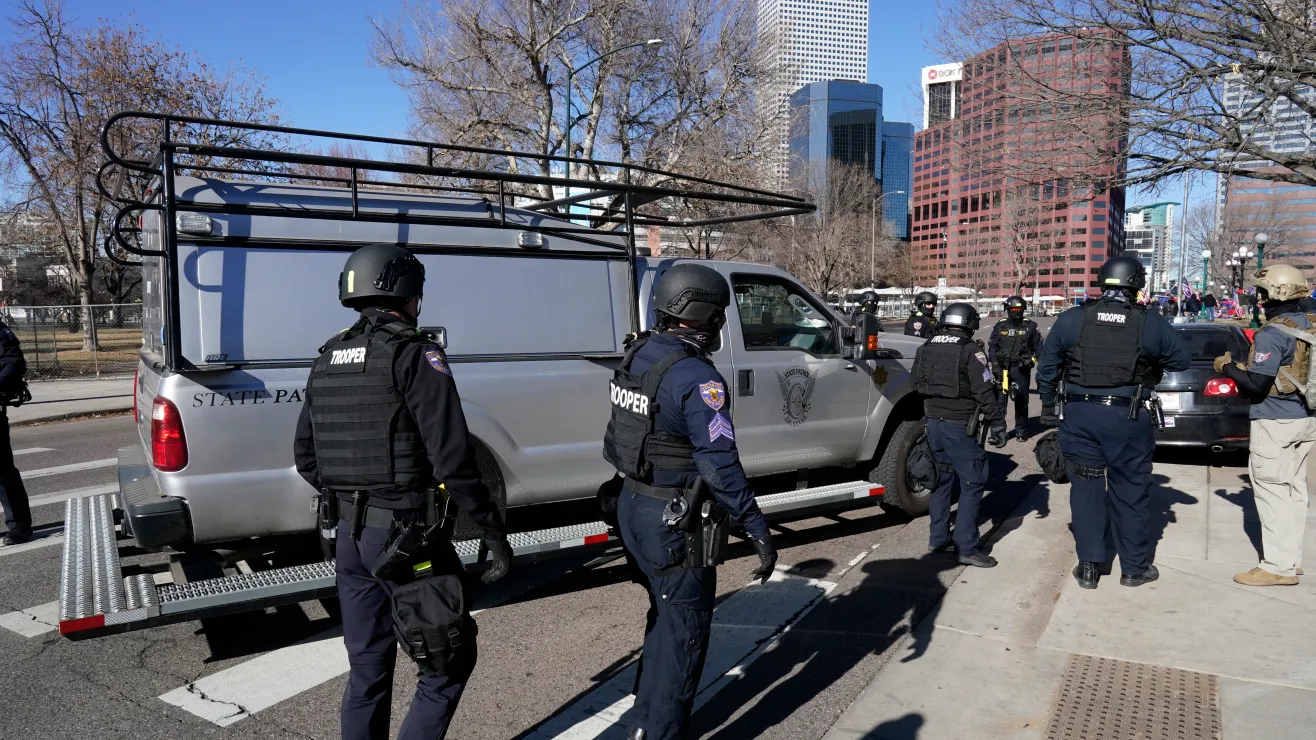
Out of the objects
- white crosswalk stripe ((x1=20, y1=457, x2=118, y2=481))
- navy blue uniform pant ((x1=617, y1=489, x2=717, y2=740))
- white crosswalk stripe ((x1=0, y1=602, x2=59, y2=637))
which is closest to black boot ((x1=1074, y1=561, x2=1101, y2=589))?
navy blue uniform pant ((x1=617, y1=489, x2=717, y2=740))

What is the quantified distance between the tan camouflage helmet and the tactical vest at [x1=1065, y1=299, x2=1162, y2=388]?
66 cm

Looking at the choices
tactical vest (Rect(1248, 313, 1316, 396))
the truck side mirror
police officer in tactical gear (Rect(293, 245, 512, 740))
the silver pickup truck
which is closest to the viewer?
police officer in tactical gear (Rect(293, 245, 512, 740))

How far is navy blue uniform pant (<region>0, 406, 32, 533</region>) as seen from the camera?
6.29 m

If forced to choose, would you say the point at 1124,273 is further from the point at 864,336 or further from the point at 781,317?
the point at 781,317

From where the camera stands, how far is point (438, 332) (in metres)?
4.72

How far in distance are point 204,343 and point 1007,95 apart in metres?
10.00

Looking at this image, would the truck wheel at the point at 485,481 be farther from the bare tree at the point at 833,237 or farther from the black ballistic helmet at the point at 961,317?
the bare tree at the point at 833,237

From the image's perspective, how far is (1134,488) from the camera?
496cm

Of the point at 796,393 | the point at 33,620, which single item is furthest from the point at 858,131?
the point at 33,620

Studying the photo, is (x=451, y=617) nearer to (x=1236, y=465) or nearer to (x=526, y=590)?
(x=526, y=590)

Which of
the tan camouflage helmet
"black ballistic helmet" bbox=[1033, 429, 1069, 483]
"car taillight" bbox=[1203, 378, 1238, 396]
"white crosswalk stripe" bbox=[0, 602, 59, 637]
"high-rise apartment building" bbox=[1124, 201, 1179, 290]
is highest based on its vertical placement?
"high-rise apartment building" bbox=[1124, 201, 1179, 290]

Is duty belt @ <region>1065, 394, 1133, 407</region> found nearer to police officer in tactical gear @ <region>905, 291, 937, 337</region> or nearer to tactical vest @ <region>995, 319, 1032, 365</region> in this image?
tactical vest @ <region>995, 319, 1032, 365</region>

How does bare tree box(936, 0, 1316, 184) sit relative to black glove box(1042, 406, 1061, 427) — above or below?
above

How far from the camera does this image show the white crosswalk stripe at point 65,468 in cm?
895
